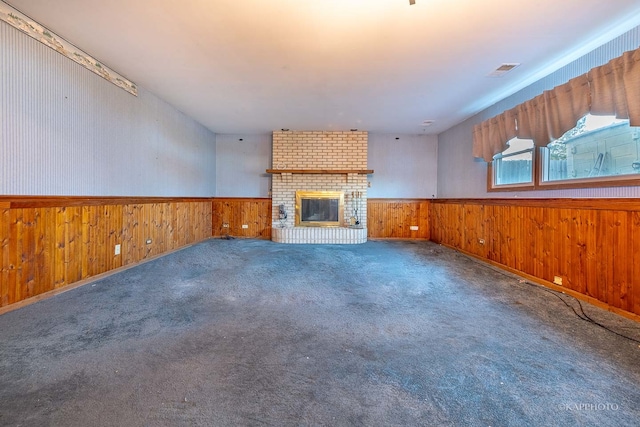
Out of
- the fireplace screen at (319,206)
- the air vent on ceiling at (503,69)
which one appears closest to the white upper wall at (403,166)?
the fireplace screen at (319,206)

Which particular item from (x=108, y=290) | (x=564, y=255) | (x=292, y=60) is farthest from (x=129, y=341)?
(x=564, y=255)

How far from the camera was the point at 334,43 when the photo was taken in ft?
8.36

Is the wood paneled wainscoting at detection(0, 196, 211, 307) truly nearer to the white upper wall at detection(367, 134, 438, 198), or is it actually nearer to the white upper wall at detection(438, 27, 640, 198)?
the white upper wall at detection(367, 134, 438, 198)

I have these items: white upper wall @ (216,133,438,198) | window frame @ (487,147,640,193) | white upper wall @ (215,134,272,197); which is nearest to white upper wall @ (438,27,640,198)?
window frame @ (487,147,640,193)

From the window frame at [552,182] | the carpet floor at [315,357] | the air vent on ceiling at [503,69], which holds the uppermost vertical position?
the air vent on ceiling at [503,69]

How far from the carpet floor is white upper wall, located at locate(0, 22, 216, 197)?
116cm

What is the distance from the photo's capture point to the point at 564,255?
9.10 feet

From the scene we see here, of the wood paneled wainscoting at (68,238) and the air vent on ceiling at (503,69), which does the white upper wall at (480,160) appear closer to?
the air vent on ceiling at (503,69)

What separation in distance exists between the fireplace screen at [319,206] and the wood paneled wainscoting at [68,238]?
2.70 m

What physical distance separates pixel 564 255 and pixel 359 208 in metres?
3.78

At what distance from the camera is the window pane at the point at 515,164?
11.4 ft

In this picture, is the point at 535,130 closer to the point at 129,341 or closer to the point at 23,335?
the point at 129,341

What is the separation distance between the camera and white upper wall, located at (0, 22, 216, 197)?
2.24 m

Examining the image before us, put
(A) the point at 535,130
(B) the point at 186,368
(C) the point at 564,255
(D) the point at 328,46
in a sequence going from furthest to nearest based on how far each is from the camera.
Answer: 1. (A) the point at 535,130
2. (C) the point at 564,255
3. (D) the point at 328,46
4. (B) the point at 186,368
